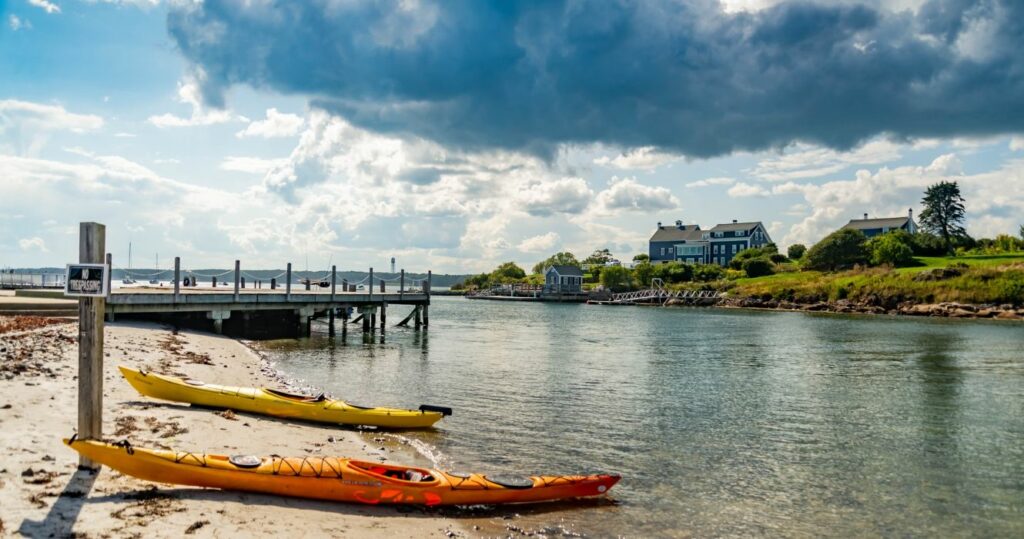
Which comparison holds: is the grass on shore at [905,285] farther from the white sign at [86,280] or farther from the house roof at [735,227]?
the white sign at [86,280]

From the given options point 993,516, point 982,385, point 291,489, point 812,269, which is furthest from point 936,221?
point 291,489

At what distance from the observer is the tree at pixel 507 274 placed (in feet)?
552

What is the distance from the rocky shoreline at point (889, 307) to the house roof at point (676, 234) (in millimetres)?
38561

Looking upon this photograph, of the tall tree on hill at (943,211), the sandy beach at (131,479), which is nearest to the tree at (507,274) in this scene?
the tall tree on hill at (943,211)

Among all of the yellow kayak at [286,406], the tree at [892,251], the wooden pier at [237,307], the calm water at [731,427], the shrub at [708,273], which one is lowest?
the calm water at [731,427]

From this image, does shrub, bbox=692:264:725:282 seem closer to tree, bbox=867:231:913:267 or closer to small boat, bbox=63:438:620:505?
tree, bbox=867:231:913:267

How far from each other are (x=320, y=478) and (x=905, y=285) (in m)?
94.6

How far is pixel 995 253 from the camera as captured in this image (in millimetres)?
101625

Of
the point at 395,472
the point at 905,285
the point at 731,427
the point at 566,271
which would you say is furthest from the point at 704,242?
the point at 395,472

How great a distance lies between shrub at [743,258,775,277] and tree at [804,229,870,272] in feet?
26.6

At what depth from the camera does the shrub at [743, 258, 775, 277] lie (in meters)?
116

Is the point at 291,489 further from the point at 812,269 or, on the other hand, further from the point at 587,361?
the point at 812,269

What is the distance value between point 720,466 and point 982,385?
1804 centimetres

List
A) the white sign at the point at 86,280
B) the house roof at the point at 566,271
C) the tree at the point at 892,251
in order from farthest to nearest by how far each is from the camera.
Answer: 1. the house roof at the point at 566,271
2. the tree at the point at 892,251
3. the white sign at the point at 86,280
